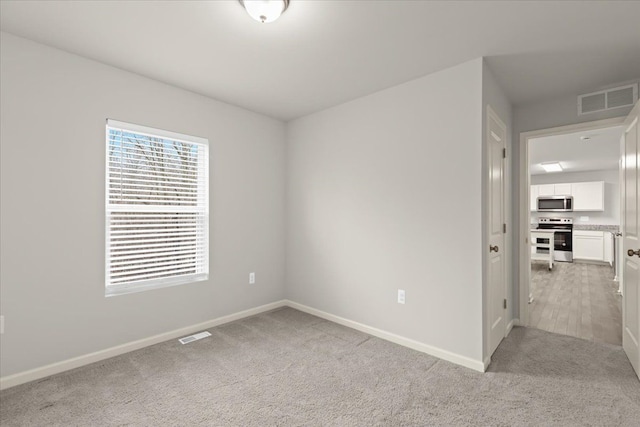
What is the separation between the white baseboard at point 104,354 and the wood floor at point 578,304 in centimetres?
354

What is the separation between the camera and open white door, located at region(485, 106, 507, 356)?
2.65 metres

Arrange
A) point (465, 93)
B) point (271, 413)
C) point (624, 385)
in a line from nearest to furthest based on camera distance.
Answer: point (271, 413), point (624, 385), point (465, 93)

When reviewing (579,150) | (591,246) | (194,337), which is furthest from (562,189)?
(194,337)

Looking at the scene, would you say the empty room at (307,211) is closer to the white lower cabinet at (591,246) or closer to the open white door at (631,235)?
the open white door at (631,235)

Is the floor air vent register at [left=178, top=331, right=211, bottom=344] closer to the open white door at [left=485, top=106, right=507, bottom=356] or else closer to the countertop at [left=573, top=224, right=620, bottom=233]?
the open white door at [left=485, top=106, right=507, bottom=356]

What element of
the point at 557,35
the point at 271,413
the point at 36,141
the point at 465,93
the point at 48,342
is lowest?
the point at 271,413

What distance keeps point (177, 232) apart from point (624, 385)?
3.92 m

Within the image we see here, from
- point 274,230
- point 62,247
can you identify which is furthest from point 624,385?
point 62,247

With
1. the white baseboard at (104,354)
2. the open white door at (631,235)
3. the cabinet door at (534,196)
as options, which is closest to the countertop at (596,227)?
the cabinet door at (534,196)

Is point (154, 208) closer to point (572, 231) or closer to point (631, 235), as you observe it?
point (631, 235)

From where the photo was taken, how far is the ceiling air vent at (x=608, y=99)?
9.29ft

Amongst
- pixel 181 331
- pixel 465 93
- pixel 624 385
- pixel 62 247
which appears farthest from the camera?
pixel 181 331

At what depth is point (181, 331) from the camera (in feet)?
10.3

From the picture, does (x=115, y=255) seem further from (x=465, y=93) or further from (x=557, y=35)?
(x=557, y=35)
